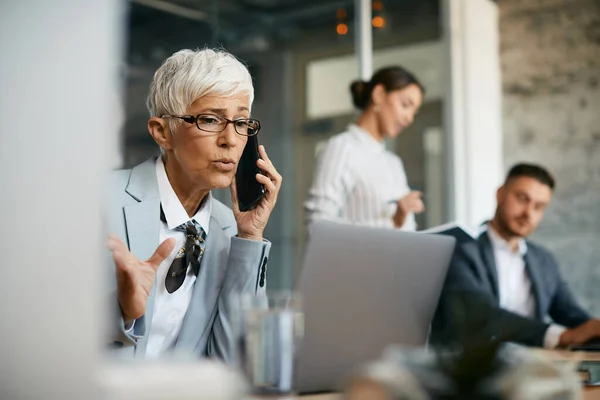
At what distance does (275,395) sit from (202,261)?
2.55ft

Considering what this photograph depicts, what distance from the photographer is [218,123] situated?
169 cm

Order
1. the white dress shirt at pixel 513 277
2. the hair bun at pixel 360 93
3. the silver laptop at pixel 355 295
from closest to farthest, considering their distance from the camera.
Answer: the silver laptop at pixel 355 295 < the white dress shirt at pixel 513 277 < the hair bun at pixel 360 93

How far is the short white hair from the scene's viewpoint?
166 centimetres

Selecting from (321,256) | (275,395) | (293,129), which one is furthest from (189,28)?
(275,395)

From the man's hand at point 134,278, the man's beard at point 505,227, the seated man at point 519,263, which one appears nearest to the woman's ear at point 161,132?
the man's hand at point 134,278

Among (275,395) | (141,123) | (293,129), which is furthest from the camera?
(293,129)

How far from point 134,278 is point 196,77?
0.58 m

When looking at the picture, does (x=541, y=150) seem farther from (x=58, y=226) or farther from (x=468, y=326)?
(x=58, y=226)

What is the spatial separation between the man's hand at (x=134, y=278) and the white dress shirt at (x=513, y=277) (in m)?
2.00

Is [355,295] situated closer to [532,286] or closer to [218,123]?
[218,123]

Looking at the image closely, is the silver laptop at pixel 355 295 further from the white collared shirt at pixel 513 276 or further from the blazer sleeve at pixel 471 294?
the white collared shirt at pixel 513 276

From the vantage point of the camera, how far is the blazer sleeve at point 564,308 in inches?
117

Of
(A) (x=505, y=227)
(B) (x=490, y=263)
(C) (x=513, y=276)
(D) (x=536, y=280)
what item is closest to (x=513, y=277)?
(C) (x=513, y=276)

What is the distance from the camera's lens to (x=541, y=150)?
455cm
